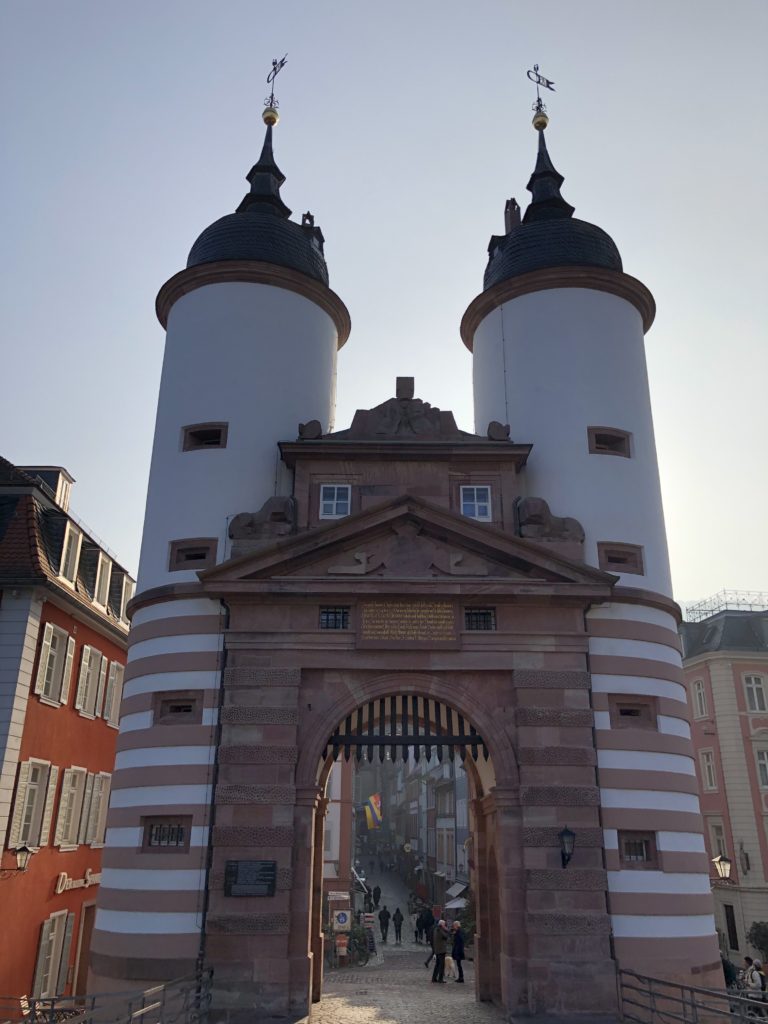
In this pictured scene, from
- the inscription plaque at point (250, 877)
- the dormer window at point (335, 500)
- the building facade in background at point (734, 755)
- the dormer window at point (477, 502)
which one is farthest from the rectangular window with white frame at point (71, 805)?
the building facade in background at point (734, 755)

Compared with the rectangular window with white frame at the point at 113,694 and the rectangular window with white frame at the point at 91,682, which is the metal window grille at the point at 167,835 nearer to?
the rectangular window with white frame at the point at 91,682

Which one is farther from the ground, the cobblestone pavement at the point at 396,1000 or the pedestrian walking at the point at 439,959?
the pedestrian walking at the point at 439,959

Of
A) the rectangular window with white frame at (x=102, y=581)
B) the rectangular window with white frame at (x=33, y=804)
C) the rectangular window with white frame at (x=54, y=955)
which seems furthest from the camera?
the rectangular window with white frame at (x=102, y=581)

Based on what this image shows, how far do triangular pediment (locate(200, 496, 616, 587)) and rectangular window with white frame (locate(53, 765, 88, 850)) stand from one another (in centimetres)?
913

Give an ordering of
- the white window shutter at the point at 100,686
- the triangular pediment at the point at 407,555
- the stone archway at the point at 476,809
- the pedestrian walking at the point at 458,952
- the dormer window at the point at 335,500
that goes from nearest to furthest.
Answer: the stone archway at the point at 476,809, the triangular pediment at the point at 407,555, the dormer window at the point at 335,500, the pedestrian walking at the point at 458,952, the white window shutter at the point at 100,686

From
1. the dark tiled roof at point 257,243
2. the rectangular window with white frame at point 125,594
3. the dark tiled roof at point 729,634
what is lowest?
the rectangular window with white frame at point 125,594

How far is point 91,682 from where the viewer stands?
2631 centimetres

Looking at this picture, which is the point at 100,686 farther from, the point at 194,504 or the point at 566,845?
the point at 566,845

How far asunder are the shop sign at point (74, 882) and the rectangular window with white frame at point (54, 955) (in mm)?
583

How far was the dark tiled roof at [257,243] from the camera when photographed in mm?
23812

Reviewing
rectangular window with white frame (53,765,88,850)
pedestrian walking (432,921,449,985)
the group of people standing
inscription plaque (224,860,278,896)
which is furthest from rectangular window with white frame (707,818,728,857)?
inscription plaque (224,860,278,896)

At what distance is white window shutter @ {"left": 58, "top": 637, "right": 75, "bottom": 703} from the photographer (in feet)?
78.2

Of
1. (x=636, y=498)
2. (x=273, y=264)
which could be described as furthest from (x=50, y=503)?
(x=636, y=498)

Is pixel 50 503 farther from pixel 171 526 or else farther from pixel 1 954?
pixel 1 954
